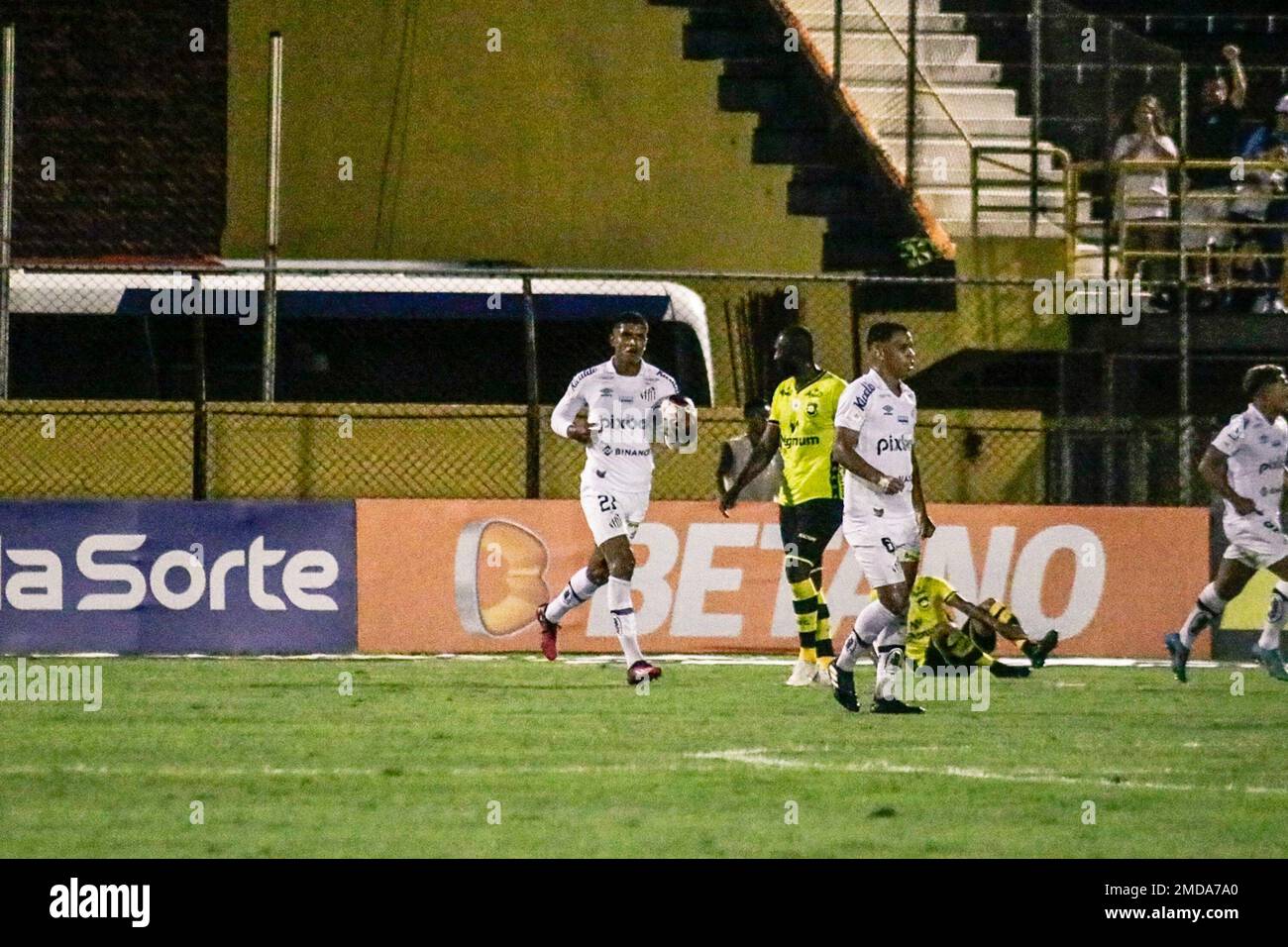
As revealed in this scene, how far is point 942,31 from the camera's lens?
27.9 metres

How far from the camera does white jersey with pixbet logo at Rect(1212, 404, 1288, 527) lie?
17766 mm

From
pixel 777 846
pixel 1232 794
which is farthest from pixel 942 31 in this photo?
pixel 777 846

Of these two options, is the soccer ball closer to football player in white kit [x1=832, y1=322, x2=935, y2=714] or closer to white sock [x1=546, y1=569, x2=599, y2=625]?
white sock [x1=546, y1=569, x2=599, y2=625]

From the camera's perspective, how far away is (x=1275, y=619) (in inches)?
703

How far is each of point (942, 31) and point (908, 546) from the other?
14753mm

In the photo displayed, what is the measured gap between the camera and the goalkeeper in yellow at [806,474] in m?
16.7

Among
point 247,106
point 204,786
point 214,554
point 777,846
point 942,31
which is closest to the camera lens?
point 777,846

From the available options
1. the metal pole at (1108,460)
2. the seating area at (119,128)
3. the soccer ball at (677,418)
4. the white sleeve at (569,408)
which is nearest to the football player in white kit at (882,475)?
the soccer ball at (677,418)

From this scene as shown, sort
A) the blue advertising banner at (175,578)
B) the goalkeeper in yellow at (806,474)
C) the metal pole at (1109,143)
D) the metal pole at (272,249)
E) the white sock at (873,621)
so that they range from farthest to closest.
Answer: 1. the metal pole at (1109,143)
2. the metal pole at (272,249)
3. the blue advertising banner at (175,578)
4. the goalkeeper in yellow at (806,474)
5. the white sock at (873,621)

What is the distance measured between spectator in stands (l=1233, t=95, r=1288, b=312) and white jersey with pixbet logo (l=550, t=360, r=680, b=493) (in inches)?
356

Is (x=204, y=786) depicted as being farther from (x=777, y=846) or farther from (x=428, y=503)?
(x=428, y=503)

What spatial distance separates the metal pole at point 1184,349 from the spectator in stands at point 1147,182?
291mm

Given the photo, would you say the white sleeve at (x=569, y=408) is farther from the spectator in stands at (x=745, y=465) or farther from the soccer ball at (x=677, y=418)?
the spectator in stands at (x=745, y=465)

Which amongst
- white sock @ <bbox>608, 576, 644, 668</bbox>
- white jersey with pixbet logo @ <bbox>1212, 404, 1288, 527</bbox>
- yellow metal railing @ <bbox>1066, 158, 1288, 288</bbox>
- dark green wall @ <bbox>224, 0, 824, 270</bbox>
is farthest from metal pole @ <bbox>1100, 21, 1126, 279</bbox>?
white sock @ <bbox>608, 576, 644, 668</bbox>
